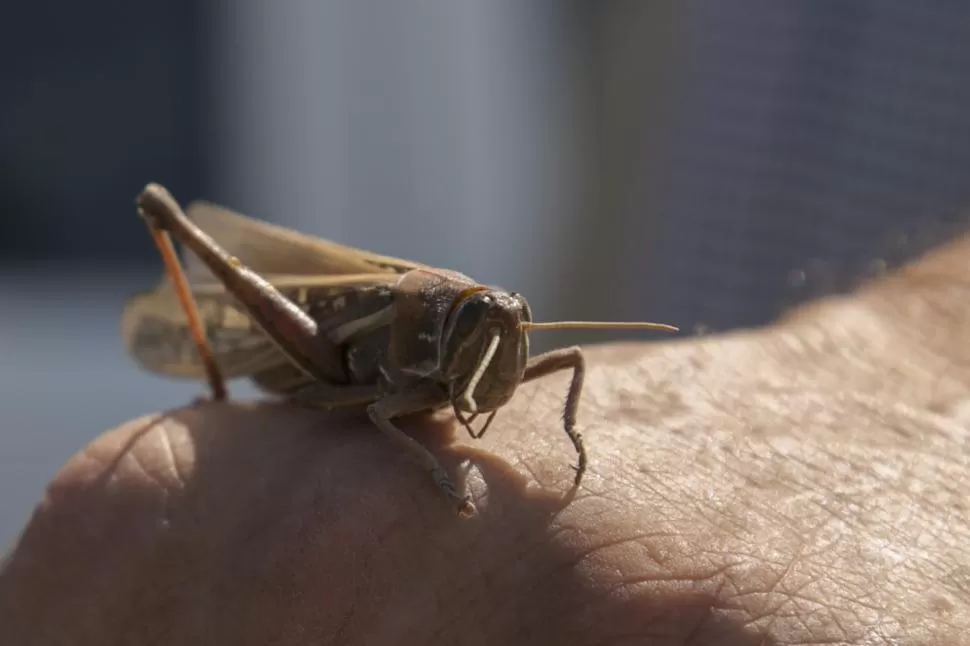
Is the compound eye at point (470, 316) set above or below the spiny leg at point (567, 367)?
above

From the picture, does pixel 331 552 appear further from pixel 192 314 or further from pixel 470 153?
pixel 470 153

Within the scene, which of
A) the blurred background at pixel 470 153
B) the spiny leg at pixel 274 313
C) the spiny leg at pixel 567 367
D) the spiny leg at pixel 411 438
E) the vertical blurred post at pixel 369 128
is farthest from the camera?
the vertical blurred post at pixel 369 128

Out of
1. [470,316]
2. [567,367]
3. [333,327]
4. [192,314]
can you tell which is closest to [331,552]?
[470,316]

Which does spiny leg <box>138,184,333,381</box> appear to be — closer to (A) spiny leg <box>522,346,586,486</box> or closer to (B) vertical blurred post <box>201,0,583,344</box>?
(A) spiny leg <box>522,346,586,486</box>

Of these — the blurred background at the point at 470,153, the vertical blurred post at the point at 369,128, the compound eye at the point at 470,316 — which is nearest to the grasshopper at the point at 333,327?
the compound eye at the point at 470,316

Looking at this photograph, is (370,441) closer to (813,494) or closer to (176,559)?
(176,559)

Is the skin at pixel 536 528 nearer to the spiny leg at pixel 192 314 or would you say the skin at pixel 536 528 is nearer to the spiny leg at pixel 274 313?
the spiny leg at pixel 274 313
